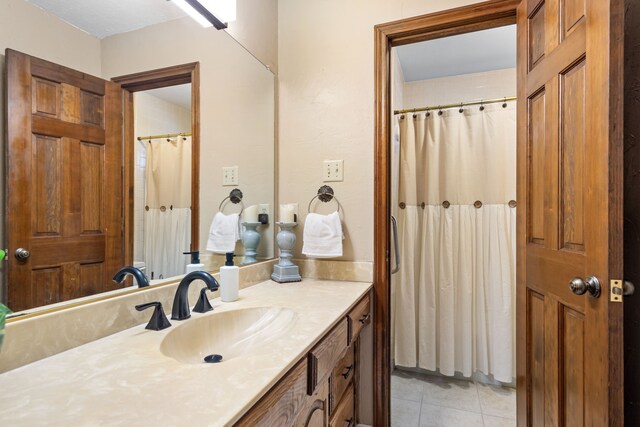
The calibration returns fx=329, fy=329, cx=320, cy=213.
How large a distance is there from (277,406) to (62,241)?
0.66 metres

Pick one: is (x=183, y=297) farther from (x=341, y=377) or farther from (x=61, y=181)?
(x=341, y=377)

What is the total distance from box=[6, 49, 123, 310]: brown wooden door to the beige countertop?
0.60ft

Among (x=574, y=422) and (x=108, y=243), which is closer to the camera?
(x=108, y=243)

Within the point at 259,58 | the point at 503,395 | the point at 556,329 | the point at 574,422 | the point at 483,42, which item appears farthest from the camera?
the point at 483,42

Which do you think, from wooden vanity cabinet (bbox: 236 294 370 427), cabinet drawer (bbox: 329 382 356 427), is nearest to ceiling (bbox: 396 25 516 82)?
wooden vanity cabinet (bbox: 236 294 370 427)

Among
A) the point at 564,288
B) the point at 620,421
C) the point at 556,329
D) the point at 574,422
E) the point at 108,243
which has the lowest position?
the point at 574,422

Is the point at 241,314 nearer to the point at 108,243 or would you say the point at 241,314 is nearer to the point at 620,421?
the point at 108,243

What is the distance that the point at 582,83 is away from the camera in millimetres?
1028

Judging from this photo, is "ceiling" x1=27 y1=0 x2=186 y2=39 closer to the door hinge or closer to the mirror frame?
the mirror frame

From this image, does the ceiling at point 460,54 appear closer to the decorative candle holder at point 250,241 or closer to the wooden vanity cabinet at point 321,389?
the decorative candle holder at point 250,241

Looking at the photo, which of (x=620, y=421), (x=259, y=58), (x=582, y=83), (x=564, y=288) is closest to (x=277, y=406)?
(x=620, y=421)

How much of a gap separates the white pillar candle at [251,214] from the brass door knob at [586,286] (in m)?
1.30

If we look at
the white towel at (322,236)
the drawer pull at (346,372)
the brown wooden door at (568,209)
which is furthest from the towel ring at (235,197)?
the brown wooden door at (568,209)

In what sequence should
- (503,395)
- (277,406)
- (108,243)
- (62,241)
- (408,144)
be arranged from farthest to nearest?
(408,144)
(503,395)
(108,243)
(62,241)
(277,406)
